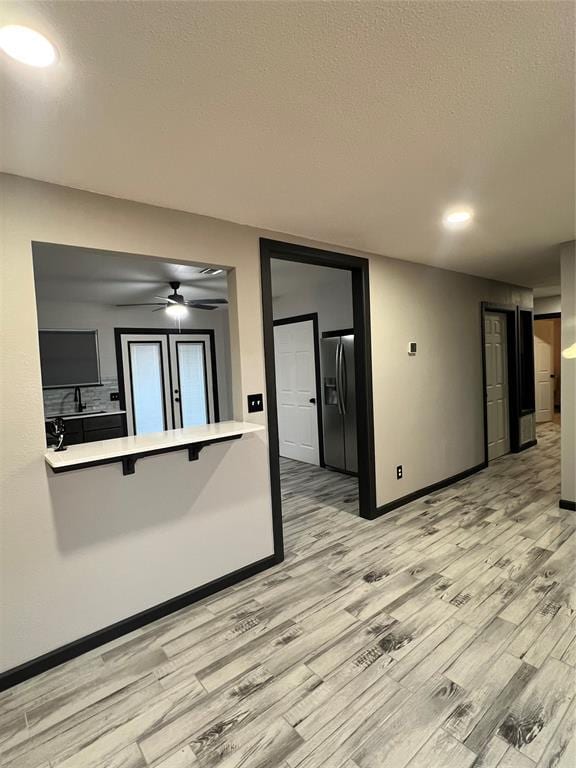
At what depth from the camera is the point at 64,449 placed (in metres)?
2.04

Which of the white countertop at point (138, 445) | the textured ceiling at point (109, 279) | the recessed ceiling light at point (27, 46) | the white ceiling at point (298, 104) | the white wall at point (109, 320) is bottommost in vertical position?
the white countertop at point (138, 445)

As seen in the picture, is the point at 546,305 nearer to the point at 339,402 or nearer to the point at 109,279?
the point at 339,402

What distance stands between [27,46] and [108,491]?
1850mm

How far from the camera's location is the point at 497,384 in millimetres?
5262

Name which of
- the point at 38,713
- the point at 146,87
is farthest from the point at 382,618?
the point at 146,87

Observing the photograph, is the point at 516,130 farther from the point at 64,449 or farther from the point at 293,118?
Answer: the point at 64,449

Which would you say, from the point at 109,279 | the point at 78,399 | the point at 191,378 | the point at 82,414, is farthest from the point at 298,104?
the point at 191,378

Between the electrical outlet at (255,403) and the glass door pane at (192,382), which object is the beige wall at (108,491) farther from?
the glass door pane at (192,382)

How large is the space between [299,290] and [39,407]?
389 centimetres

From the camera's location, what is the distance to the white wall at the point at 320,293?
438 cm

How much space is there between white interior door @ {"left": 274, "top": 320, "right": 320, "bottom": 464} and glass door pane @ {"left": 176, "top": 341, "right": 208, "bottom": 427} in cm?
152

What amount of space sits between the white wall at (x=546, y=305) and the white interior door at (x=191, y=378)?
607 cm

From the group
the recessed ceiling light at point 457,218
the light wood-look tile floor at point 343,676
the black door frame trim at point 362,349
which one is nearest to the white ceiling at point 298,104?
the recessed ceiling light at point 457,218

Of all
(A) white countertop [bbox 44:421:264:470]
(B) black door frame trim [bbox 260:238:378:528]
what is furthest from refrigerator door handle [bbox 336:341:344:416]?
(A) white countertop [bbox 44:421:264:470]
